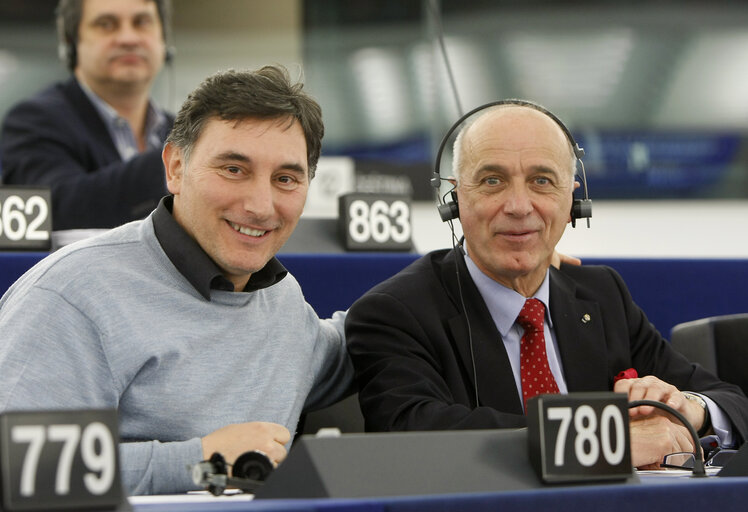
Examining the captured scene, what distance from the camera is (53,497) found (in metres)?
0.92

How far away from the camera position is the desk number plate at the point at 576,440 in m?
1.08

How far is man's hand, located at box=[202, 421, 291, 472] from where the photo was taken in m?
1.32

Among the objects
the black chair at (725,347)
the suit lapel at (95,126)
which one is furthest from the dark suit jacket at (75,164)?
the black chair at (725,347)

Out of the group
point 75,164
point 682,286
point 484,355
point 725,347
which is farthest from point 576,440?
point 75,164

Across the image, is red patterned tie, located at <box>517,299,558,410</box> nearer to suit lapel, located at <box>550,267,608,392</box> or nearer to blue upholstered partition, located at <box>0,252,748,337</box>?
suit lapel, located at <box>550,267,608,392</box>

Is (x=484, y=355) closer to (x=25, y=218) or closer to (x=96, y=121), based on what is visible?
(x=25, y=218)

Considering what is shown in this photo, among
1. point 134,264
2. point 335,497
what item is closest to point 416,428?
point 134,264

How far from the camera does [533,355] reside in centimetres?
178

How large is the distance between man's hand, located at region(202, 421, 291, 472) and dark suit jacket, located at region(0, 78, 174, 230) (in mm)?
1309

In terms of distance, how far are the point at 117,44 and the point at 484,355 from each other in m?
1.77

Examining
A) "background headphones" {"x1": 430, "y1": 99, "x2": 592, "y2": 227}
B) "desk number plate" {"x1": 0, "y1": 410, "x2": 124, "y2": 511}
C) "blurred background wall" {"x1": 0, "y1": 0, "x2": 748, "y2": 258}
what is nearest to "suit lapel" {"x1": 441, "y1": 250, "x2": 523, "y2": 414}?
"background headphones" {"x1": 430, "y1": 99, "x2": 592, "y2": 227}

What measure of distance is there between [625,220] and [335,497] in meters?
4.47

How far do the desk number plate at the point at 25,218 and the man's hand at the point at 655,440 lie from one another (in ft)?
4.19

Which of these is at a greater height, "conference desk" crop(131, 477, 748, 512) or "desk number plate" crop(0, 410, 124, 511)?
"desk number plate" crop(0, 410, 124, 511)
